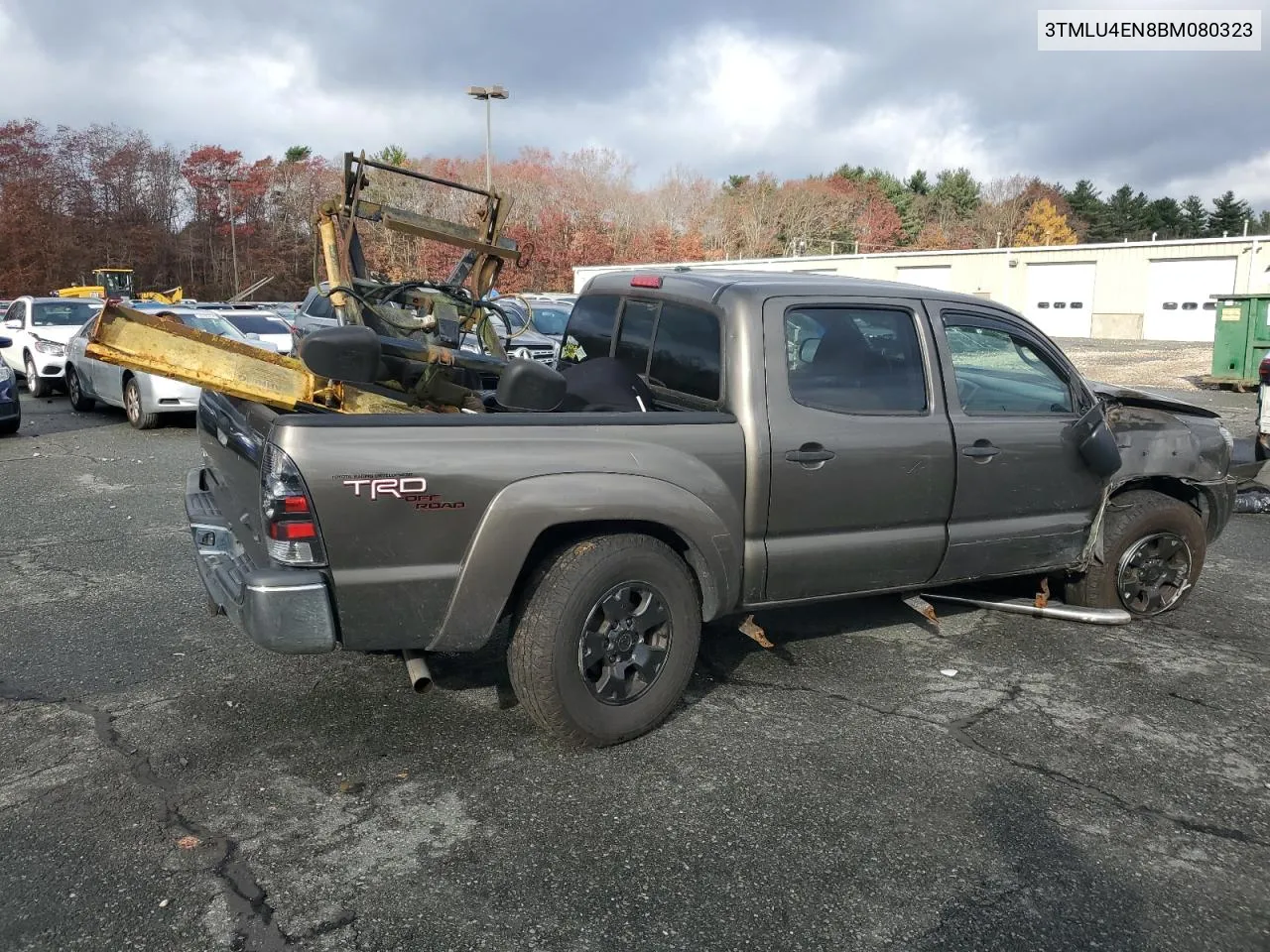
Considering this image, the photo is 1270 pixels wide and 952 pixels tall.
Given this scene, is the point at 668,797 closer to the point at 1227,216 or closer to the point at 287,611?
the point at 287,611

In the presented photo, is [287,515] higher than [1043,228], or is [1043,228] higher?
[1043,228]

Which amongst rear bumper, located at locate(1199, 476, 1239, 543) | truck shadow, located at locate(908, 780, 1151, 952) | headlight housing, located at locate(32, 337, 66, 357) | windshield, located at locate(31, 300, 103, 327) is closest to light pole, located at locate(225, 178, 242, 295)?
windshield, located at locate(31, 300, 103, 327)

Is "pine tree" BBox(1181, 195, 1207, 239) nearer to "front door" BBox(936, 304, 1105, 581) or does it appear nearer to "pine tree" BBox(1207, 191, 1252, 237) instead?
"pine tree" BBox(1207, 191, 1252, 237)

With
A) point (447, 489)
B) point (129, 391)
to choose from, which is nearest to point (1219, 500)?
point (447, 489)

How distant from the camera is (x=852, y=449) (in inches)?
164

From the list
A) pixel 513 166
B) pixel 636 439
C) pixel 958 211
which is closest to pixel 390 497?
pixel 636 439

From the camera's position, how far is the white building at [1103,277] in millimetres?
36094

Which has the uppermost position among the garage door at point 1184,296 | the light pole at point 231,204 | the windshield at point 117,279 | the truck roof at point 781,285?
the light pole at point 231,204

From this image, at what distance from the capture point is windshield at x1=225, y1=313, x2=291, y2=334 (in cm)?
1557

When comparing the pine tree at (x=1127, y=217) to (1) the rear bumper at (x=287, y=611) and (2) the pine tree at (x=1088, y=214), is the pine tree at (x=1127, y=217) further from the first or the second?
(1) the rear bumper at (x=287, y=611)

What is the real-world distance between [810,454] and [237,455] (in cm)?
228

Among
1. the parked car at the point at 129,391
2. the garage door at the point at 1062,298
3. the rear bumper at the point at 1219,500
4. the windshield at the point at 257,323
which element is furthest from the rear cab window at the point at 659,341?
the garage door at the point at 1062,298

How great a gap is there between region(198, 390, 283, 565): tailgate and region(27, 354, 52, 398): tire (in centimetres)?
1340

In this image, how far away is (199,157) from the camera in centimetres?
5991
